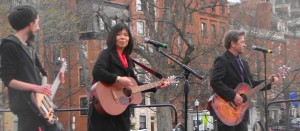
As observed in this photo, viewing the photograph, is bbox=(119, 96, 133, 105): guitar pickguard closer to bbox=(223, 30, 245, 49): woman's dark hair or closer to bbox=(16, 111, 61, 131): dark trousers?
bbox=(16, 111, 61, 131): dark trousers

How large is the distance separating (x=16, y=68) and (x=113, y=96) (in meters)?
1.24

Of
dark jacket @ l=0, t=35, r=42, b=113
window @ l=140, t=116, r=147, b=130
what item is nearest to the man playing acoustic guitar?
dark jacket @ l=0, t=35, r=42, b=113

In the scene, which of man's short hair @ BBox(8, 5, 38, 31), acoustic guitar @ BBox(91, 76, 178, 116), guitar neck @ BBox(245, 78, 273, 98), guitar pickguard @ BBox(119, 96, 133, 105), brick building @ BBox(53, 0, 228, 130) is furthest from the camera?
brick building @ BBox(53, 0, 228, 130)

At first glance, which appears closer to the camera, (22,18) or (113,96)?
(22,18)

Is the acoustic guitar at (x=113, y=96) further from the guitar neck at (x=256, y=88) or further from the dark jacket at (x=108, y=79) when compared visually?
the guitar neck at (x=256, y=88)

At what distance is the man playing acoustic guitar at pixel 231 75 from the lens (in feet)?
21.5

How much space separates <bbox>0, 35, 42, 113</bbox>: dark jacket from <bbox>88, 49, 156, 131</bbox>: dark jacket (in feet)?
3.09

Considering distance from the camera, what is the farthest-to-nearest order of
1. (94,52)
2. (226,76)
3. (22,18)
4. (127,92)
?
1. (94,52)
2. (226,76)
3. (127,92)
4. (22,18)

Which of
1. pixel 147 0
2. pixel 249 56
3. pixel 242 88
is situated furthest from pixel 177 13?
pixel 242 88

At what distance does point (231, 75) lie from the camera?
669 cm

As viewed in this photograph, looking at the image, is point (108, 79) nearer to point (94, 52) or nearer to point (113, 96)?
point (113, 96)

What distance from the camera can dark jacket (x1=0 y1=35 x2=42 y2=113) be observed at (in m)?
4.57

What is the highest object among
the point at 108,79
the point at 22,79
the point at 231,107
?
the point at 22,79

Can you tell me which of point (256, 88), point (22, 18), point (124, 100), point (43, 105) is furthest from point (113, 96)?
point (256, 88)
